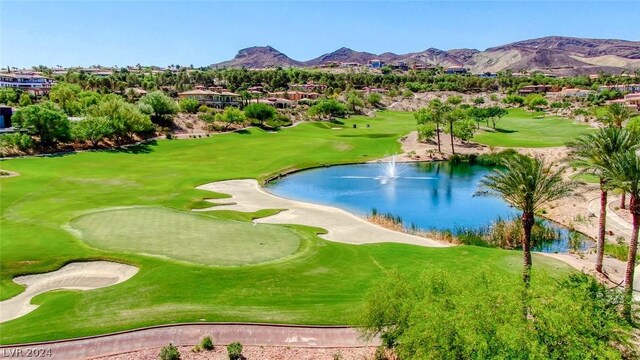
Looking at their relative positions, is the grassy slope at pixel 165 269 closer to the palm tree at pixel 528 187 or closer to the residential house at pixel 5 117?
the palm tree at pixel 528 187

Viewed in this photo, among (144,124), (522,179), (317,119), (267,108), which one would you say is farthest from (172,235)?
(317,119)

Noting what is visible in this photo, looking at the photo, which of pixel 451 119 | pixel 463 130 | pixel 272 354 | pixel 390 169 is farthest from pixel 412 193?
Answer: pixel 272 354

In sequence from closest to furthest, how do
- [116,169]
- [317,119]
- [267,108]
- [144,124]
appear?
1. [116,169]
2. [144,124]
3. [267,108]
4. [317,119]

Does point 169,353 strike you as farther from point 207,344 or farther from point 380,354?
point 380,354

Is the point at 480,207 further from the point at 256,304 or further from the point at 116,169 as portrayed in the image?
the point at 116,169

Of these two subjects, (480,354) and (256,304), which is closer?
(480,354)

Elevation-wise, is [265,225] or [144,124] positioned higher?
[144,124]

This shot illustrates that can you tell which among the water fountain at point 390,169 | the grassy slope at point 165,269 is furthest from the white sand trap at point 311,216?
the water fountain at point 390,169

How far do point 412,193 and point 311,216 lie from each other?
25035 mm

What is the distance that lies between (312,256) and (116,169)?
6126 centimetres

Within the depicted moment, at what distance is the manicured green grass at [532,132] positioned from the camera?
121162 mm

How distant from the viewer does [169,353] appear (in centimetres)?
2717

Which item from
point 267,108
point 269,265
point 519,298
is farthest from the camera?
point 267,108

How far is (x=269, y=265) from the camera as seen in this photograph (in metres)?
41.5
